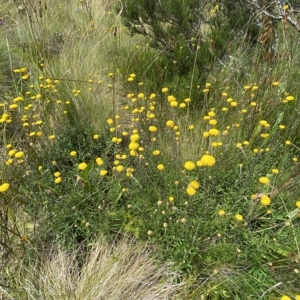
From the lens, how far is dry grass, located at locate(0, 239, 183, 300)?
1.47 metres

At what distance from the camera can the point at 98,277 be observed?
1.51 metres

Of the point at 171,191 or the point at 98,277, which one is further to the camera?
the point at 171,191

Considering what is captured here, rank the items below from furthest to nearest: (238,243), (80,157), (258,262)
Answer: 1. (80,157)
2. (238,243)
3. (258,262)

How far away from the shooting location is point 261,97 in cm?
239

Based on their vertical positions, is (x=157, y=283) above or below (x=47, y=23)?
below

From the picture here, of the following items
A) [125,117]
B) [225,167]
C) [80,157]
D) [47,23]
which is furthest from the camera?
[47,23]

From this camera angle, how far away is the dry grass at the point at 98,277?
4.83 feet

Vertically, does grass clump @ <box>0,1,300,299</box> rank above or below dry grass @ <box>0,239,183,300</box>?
above

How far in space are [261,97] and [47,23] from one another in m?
3.09

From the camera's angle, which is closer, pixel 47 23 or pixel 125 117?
pixel 125 117

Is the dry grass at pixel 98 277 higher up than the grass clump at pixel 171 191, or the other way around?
the grass clump at pixel 171 191

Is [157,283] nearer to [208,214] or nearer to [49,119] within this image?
[208,214]

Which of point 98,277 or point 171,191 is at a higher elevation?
point 171,191

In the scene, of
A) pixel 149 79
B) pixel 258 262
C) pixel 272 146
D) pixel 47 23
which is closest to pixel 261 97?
pixel 272 146
